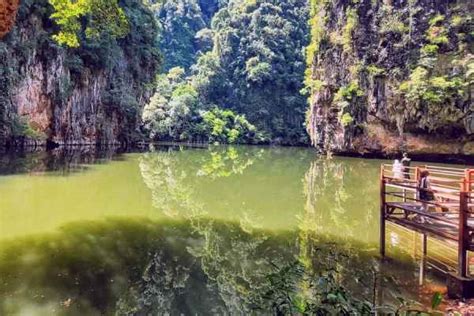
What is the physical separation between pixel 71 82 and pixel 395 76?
2295 centimetres

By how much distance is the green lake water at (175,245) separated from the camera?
583cm

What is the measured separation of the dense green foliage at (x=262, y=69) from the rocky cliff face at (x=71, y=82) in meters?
15.9

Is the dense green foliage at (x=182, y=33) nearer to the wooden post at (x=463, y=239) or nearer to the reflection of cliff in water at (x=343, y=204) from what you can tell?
the reflection of cliff in water at (x=343, y=204)

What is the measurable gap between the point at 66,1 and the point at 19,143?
66.1ft

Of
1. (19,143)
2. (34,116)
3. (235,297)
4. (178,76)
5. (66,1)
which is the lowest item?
(235,297)

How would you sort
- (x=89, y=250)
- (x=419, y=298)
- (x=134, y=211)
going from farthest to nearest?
1. (x=134, y=211)
2. (x=89, y=250)
3. (x=419, y=298)

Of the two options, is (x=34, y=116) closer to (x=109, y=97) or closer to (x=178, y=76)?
(x=109, y=97)

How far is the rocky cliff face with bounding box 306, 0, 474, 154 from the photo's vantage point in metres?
24.6

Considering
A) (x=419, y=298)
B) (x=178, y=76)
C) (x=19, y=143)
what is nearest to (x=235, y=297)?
(x=419, y=298)

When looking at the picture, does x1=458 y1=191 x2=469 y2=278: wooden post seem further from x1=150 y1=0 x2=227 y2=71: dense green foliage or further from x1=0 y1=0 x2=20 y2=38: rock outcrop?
x1=150 y1=0 x2=227 y2=71: dense green foliage

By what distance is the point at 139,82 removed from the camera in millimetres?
41844

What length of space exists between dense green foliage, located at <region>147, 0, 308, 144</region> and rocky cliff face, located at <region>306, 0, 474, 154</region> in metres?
24.1

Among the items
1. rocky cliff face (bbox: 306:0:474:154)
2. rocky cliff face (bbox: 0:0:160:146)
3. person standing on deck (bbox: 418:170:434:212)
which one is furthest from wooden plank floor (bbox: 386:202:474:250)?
rocky cliff face (bbox: 0:0:160:146)

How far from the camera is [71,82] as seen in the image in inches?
1320
